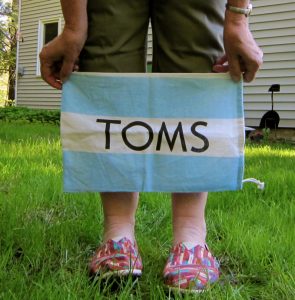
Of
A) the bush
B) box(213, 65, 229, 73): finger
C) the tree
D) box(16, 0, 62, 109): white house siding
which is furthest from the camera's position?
the tree

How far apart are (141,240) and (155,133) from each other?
1.82 ft

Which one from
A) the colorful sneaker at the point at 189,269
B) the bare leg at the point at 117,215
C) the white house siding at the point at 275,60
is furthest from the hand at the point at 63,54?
the white house siding at the point at 275,60

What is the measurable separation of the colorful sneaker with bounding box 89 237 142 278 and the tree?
23.9 metres

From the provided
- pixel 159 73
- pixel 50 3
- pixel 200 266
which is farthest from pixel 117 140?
pixel 50 3

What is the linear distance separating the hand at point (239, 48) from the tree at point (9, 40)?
2404 cm

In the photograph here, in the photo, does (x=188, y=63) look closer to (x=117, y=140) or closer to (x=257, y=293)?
(x=117, y=140)

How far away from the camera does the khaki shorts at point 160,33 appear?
4.87ft

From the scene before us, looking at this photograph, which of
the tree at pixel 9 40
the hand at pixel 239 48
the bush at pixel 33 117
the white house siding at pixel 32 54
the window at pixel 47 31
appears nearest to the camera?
the hand at pixel 239 48

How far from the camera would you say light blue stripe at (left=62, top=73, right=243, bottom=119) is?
1.47 m

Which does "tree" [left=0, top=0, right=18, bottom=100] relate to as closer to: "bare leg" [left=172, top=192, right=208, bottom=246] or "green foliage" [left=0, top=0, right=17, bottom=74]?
"green foliage" [left=0, top=0, right=17, bottom=74]

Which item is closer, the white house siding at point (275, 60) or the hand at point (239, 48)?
the hand at point (239, 48)

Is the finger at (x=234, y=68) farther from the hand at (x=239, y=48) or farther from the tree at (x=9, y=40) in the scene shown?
the tree at (x=9, y=40)

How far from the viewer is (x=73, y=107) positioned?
4.93 ft

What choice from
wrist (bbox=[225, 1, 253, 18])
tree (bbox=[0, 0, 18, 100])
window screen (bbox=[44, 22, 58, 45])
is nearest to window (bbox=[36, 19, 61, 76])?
window screen (bbox=[44, 22, 58, 45])
